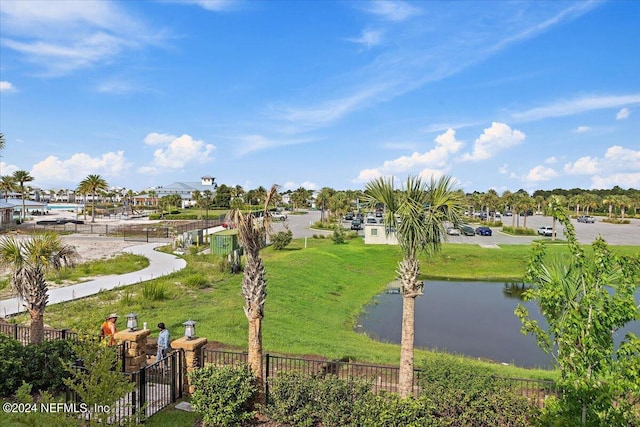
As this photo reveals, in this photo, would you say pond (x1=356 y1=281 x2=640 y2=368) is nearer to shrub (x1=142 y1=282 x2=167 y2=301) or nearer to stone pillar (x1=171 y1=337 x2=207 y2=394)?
shrub (x1=142 y1=282 x2=167 y2=301)

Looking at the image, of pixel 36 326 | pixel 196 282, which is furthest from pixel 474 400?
pixel 196 282

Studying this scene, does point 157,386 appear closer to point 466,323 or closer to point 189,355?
point 189,355

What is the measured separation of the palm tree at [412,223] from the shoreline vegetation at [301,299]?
1054 mm

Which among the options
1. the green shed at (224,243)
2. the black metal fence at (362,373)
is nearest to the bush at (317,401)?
the black metal fence at (362,373)

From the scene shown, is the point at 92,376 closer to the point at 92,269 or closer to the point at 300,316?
the point at 300,316

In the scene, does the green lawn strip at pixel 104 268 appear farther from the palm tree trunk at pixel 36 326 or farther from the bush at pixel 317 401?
the bush at pixel 317 401

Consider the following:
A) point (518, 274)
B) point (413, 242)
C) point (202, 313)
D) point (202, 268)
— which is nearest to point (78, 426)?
point (413, 242)

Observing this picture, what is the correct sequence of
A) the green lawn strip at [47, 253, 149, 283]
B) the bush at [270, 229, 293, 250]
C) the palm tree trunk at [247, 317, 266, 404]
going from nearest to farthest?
the palm tree trunk at [247, 317, 266, 404] → the green lawn strip at [47, 253, 149, 283] → the bush at [270, 229, 293, 250]

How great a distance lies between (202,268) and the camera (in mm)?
28625

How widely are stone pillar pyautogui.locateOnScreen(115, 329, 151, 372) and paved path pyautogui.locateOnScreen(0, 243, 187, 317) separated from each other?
9850mm

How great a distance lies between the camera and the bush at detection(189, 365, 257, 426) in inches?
352

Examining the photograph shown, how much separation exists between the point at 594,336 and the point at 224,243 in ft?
99.2

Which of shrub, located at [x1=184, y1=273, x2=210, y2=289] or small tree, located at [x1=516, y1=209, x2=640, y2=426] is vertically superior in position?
small tree, located at [x1=516, y1=209, x2=640, y2=426]

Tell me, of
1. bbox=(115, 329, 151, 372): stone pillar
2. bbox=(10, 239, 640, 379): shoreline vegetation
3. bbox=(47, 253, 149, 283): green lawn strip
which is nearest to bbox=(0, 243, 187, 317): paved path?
bbox=(47, 253, 149, 283): green lawn strip
